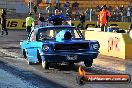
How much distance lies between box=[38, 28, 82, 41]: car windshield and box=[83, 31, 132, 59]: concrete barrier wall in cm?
343

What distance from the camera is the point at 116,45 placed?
17828 millimetres

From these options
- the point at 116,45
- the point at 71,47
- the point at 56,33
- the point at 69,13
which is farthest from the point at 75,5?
the point at 71,47

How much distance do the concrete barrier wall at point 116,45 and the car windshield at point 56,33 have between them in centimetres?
343

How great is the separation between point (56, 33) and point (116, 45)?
4.45 metres

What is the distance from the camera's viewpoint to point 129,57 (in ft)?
56.4

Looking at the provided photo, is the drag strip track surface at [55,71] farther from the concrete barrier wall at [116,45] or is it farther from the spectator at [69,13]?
the spectator at [69,13]

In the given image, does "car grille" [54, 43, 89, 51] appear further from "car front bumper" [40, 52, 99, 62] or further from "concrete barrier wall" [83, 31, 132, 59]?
"concrete barrier wall" [83, 31, 132, 59]

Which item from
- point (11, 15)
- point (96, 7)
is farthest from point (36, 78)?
point (96, 7)

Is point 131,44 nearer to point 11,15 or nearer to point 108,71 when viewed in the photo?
point 108,71

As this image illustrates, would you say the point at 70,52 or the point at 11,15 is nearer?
the point at 70,52

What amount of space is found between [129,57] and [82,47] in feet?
14.9

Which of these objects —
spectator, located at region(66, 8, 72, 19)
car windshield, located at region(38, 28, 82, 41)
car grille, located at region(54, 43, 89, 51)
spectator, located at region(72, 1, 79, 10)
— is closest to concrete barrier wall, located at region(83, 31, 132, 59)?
car windshield, located at region(38, 28, 82, 41)

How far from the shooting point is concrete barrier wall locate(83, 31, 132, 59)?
17156mm

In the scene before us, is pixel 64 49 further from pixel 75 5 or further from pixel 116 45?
pixel 75 5
